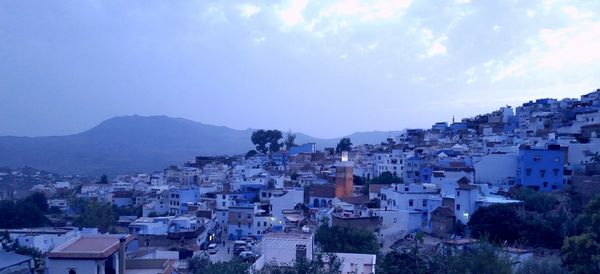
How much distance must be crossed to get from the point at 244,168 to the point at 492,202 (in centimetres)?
2124

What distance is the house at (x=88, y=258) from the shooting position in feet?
26.3

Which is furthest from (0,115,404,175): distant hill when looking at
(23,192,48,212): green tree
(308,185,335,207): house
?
(308,185,335,207): house

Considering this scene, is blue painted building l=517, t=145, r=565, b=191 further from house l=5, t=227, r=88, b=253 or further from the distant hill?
the distant hill

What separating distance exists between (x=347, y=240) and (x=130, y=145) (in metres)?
106

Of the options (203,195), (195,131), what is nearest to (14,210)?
(203,195)

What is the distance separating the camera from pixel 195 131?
14675 cm

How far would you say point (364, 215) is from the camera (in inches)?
756

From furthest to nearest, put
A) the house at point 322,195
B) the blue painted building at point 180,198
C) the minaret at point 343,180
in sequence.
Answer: the blue painted building at point 180,198, the minaret at point 343,180, the house at point 322,195

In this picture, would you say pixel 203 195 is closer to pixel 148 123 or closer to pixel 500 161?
pixel 500 161

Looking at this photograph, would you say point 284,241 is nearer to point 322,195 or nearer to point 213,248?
point 213,248

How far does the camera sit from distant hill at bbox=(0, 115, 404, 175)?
79500 millimetres

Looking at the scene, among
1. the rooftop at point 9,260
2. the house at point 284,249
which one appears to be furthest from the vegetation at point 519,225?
the rooftop at point 9,260

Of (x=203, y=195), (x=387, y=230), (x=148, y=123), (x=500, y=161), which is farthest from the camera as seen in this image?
(x=148, y=123)

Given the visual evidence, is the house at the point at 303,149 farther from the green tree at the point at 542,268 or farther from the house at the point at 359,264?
the green tree at the point at 542,268
